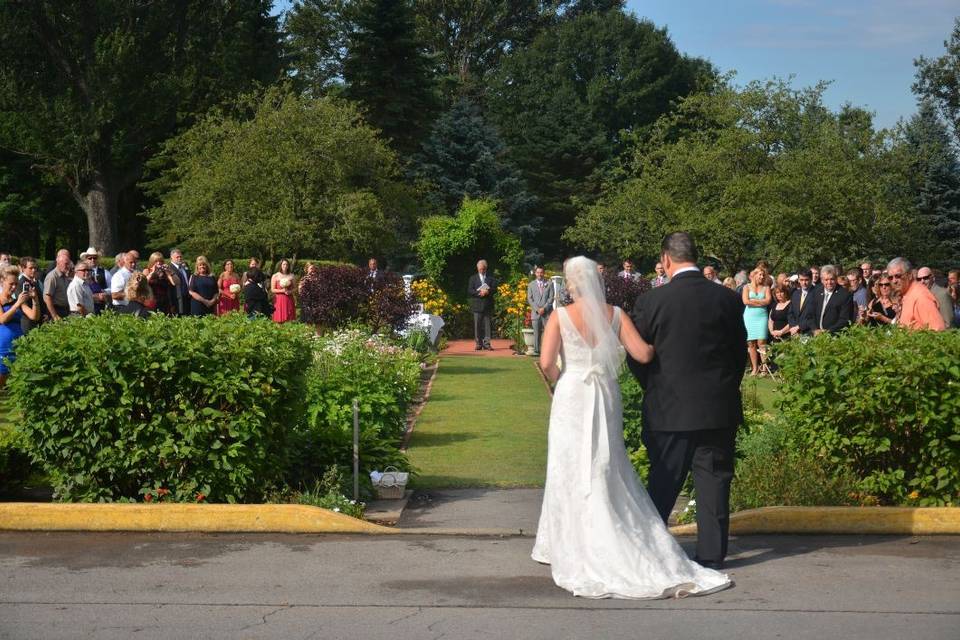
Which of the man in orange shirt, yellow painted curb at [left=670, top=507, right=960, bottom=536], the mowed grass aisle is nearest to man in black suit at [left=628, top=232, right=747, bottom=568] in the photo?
yellow painted curb at [left=670, top=507, right=960, bottom=536]

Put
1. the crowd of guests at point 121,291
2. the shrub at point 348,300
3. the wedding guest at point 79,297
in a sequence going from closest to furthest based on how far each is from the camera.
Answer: the crowd of guests at point 121,291 < the wedding guest at point 79,297 < the shrub at point 348,300

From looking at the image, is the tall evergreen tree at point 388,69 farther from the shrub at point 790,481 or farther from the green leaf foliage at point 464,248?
the shrub at point 790,481

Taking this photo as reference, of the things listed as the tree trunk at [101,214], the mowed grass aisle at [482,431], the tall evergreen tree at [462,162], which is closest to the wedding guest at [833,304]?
the mowed grass aisle at [482,431]

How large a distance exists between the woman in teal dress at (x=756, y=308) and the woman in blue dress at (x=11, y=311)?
1124 cm

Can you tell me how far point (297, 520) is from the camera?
8180 mm

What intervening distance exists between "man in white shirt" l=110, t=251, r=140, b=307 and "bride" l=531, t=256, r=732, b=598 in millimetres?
10651

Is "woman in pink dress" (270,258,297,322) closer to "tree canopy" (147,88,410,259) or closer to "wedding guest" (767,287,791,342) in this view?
"wedding guest" (767,287,791,342)

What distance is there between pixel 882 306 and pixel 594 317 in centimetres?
1333

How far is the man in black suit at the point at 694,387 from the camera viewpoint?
7.13 m

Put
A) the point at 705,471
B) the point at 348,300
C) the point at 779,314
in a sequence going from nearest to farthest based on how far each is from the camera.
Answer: the point at 705,471 → the point at 779,314 → the point at 348,300

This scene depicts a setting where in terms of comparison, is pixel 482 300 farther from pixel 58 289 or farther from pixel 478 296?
pixel 58 289

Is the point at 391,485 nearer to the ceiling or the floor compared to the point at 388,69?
nearer to the floor

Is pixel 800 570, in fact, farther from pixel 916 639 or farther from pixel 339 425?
pixel 339 425

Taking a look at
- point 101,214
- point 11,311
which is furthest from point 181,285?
point 101,214
